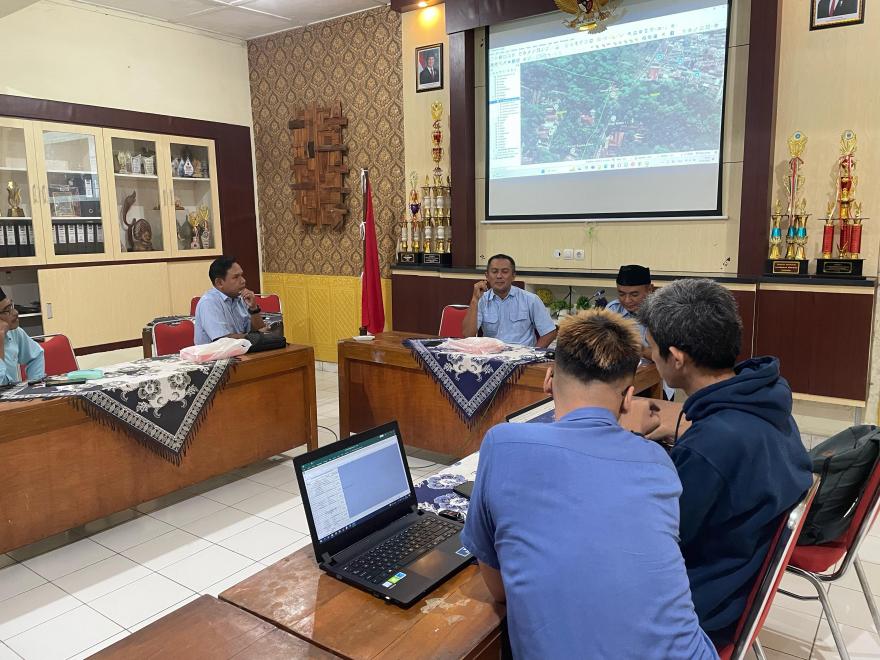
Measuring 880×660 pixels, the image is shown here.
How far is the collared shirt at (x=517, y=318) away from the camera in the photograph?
4.20 meters

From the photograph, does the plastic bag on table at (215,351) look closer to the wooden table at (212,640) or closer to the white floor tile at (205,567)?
the white floor tile at (205,567)

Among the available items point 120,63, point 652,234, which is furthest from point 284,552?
Result: point 120,63

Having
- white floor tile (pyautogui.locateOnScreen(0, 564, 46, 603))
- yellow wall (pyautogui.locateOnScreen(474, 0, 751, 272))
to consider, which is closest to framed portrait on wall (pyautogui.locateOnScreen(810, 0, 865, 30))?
yellow wall (pyautogui.locateOnScreen(474, 0, 751, 272))

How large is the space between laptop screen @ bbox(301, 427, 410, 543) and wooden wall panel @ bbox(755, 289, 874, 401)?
3411 mm

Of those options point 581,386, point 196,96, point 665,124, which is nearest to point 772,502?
point 581,386

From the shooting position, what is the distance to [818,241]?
4.18 meters

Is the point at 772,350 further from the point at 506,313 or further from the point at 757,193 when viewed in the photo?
the point at 506,313

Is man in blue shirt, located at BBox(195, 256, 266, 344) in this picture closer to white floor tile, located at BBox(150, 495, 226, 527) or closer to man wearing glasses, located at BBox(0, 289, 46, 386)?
man wearing glasses, located at BBox(0, 289, 46, 386)

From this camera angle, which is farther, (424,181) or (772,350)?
(424,181)

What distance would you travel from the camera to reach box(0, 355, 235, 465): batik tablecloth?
9.34ft

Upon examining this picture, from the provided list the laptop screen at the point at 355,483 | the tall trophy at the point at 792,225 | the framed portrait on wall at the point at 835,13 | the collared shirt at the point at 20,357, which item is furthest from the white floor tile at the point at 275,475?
the framed portrait on wall at the point at 835,13

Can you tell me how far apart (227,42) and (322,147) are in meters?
1.56

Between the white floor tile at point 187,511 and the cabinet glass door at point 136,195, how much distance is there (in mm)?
3086

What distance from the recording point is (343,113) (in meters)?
6.21
